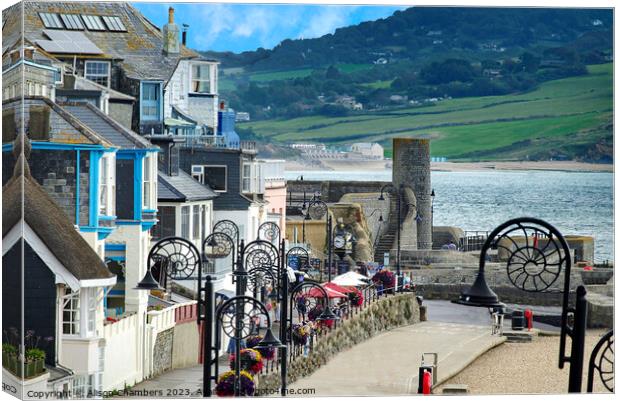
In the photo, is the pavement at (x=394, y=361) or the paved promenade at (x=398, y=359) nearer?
the pavement at (x=394, y=361)

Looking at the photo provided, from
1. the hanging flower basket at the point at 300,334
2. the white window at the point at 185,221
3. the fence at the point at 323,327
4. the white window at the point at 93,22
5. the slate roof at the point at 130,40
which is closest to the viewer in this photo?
the fence at the point at 323,327

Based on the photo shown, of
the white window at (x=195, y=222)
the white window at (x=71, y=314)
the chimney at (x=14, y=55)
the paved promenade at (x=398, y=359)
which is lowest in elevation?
the paved promenade at (x=398, y=359)

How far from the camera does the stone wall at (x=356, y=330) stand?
4560cm

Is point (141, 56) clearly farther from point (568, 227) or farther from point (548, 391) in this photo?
point (568, 227)

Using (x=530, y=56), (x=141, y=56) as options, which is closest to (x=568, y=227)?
(x=530, y=56)

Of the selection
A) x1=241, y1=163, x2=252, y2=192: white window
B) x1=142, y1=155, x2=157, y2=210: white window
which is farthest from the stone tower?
x1=142, y1=155, x2=157, y2=210: white window

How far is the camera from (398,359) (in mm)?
51094

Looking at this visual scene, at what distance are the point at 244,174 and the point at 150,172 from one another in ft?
41.6

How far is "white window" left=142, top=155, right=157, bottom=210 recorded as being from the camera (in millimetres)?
44500

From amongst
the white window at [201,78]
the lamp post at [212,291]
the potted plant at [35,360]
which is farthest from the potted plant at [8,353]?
the white window at [201,78]

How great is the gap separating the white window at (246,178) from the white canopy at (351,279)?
5527 mm

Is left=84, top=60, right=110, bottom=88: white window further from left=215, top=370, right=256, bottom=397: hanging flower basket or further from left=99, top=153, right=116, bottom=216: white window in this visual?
left=215, top=370, right=256, bottom=397: hanging flower basket

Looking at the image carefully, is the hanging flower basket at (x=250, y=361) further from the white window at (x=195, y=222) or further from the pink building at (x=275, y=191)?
the pink building at (x=275, y=191)

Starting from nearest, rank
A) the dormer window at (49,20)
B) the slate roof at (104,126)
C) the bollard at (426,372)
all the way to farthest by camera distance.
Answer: the slate roof at (104,126)
the bollard at (426,372)
the dormer window at (49,20)
